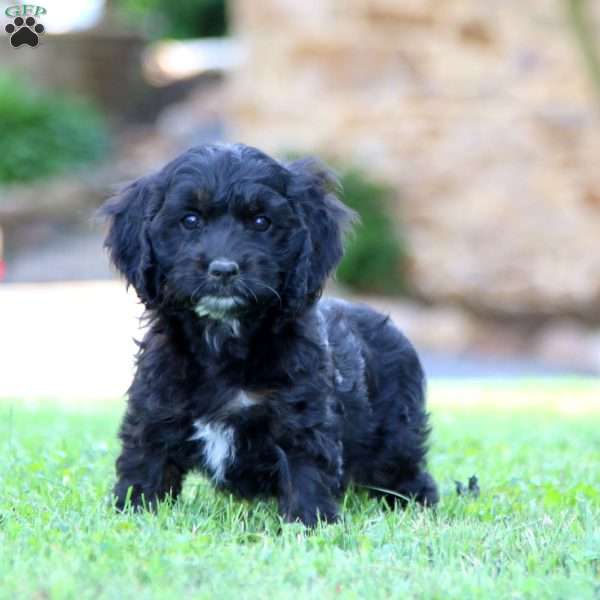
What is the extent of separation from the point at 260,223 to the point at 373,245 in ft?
43.5

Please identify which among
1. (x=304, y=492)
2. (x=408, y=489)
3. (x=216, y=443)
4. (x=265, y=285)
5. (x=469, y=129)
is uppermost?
(x=469, y=129)

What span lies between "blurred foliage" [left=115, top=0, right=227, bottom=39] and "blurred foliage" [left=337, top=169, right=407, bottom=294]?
728 inches

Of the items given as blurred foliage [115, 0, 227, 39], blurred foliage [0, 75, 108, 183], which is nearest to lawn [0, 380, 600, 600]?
blurred foliage [0, 75, 108, 183]

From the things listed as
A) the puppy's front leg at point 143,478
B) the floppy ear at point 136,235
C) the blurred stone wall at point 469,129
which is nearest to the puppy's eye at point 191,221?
the floppy ear at point 136,235

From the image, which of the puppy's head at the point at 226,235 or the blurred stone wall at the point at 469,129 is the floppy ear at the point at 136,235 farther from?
the blurred stone wall at the point at 469,129

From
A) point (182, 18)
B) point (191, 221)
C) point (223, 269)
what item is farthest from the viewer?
point (182, 18)

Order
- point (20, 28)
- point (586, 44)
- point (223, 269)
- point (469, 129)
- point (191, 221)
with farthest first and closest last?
point (469, 129), point (586, 44), point (20, 28), point (191, 221), point (223, 269)

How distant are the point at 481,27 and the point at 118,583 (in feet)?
51.6

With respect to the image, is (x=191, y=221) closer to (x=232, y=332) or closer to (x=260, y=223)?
(x=260, y=223)

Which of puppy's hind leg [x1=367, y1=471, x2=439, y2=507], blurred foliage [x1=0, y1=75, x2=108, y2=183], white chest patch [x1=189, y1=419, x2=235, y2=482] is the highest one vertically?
blurred foliage [x1=0, y1=75, x2=108, y2=183]

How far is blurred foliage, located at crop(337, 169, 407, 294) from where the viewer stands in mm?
18328

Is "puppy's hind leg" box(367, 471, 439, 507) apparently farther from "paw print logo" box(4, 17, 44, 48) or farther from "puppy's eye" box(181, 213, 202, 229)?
"paw print logo" box(4, 17, 44, 48)

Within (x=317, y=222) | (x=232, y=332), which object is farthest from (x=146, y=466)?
(x=317, y=222)

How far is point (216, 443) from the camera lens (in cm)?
491
